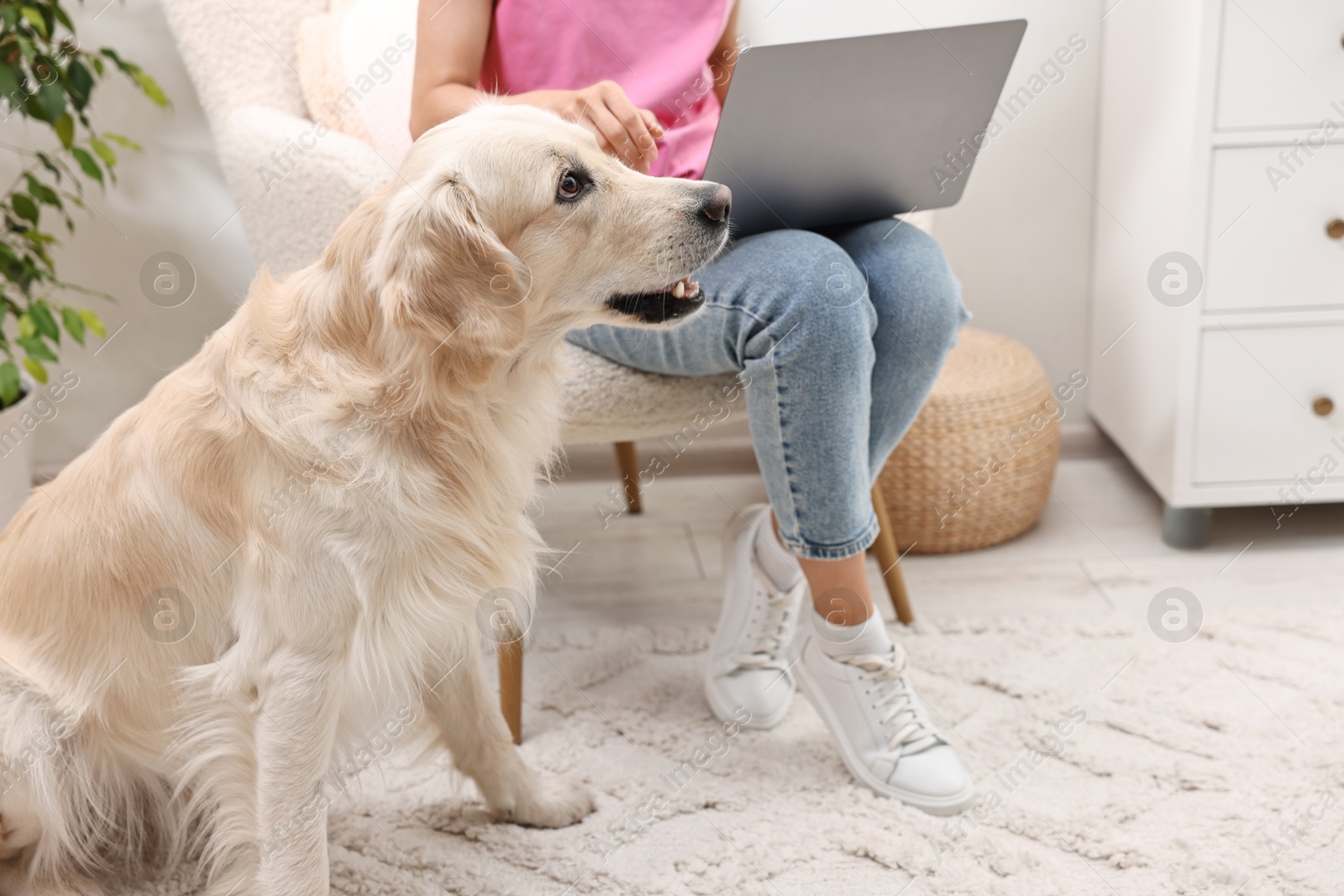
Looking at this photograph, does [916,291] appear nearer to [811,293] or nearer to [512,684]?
[811,293]

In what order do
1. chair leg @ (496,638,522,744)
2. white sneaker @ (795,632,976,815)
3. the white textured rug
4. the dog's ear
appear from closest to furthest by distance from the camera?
the dog's ear → the white textured rug → white sneaker @ (795,632,976,815) → chair leg @ (496,638,522,744)

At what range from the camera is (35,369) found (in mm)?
1683

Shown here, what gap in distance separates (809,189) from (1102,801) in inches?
31.7

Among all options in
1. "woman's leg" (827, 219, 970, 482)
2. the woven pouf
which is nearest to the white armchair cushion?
"woman's leg" (827, 219, 970, 482)

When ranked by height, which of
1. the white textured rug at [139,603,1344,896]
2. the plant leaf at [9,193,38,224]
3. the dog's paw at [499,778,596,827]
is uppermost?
the plant leaf at [9,193,38,224]

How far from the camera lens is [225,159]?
4.99 feet

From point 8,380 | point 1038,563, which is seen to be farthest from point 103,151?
point 1038,563

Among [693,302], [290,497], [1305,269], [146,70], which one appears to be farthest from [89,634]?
[1305,269]

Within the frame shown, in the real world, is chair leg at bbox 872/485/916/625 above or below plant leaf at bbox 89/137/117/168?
below

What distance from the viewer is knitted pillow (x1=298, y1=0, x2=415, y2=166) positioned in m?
1.60

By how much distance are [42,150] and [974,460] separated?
1788 millimetres

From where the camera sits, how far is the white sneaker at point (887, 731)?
1.27 metres

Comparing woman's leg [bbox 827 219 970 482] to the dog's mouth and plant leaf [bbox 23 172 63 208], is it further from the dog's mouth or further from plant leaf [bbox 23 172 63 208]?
plant leaf [bbox 23 172 63 208]

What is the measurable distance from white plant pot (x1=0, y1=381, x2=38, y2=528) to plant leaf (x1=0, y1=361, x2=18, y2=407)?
8 centimetres
